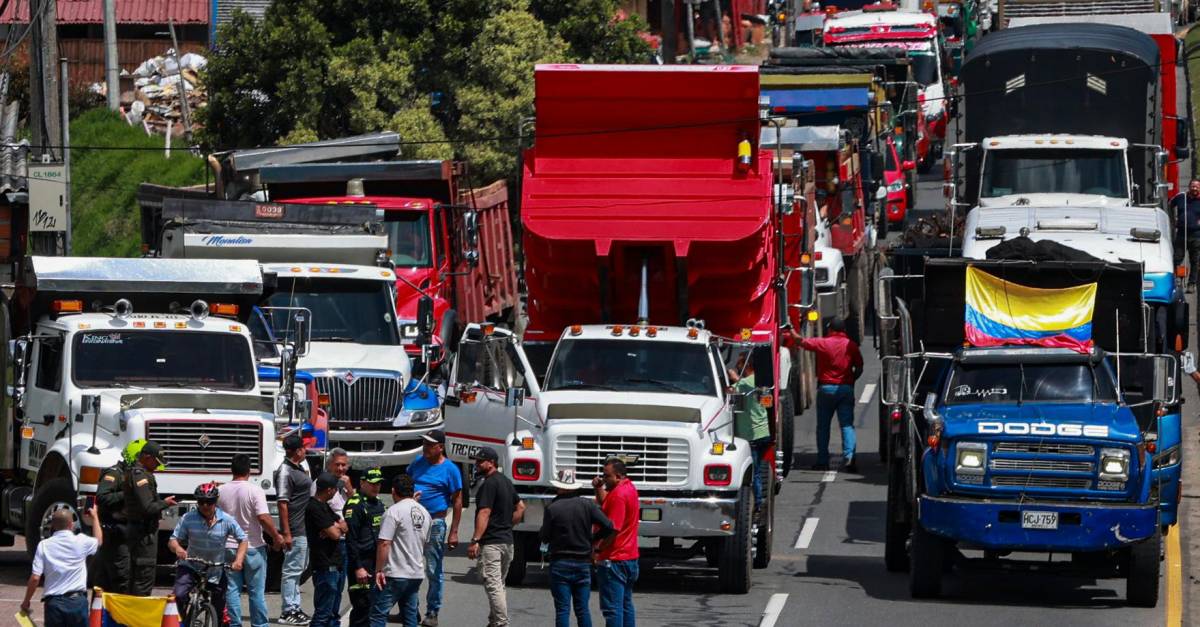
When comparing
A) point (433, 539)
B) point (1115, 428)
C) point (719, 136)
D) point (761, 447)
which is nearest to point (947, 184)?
point (719, 136)

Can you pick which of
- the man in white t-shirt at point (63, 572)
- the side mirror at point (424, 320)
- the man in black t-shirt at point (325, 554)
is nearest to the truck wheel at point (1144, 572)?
the man in black t-shirt at point (325, 554)

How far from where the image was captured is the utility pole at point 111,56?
4638cm

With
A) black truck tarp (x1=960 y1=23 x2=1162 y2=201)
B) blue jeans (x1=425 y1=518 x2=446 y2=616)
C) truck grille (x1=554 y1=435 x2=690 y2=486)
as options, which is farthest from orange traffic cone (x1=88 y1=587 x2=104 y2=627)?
black truck tarp (x1=960 y1=23 x2=1162 y2=201)

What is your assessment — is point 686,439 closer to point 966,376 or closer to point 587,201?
point 966,376

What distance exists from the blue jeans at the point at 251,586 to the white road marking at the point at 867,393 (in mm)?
14157

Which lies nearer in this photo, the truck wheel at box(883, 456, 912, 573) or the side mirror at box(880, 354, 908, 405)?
the side mirror at box(880, 354, 908, 405)

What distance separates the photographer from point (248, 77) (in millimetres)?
36688

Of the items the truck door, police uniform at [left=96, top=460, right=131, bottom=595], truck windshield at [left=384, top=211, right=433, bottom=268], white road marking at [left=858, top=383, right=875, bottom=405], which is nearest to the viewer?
police uniform at [left=96, top=460, right=131, bottom=595]

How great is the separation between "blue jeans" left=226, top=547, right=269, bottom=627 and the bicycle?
215mm

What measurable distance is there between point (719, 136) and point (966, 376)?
449 cm

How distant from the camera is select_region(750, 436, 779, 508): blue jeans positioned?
733 inches

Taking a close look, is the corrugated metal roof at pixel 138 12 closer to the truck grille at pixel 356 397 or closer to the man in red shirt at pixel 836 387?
the man in red shirt at pixel 836 387

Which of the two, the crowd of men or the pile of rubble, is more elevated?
the pile of rubble

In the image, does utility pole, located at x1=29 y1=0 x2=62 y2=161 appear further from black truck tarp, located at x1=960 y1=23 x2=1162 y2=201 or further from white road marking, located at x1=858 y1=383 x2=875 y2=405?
black truck tarp, located at x1=960 y1=23 x2=1162 y2=201
